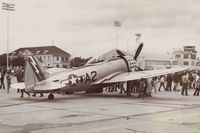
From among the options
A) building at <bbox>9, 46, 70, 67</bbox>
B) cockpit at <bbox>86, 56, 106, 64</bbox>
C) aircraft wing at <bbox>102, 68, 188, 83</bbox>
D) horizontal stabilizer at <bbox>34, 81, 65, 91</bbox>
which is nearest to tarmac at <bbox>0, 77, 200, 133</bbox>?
horizontal stabilizer at <bbox>34, 81, 65, 91</bbox>

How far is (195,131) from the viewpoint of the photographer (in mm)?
11062

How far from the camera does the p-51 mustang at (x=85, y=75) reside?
67.4 feet

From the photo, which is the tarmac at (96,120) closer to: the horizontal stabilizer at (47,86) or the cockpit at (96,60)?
the horizontal stabilizer at (47,86)

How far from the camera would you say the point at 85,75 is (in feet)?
75.6

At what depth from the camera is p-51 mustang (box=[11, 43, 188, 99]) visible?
20531mm

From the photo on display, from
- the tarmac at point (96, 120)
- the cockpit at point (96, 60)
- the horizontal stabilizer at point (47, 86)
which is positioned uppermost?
the cockpit at point (96, 60)

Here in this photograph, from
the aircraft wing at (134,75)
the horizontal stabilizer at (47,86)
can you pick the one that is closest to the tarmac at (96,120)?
the horizontal stabilizer at (47,86)

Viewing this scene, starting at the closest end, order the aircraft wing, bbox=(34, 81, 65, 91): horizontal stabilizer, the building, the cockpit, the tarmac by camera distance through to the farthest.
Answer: the tarmac
bbox=(34, 81, 65, 91): horizontal stabilizer
the aircraft wing
the cockpit
the building

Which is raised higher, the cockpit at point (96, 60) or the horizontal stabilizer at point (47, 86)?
the cockpit at point (96, 60)

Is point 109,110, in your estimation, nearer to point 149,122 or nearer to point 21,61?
point 149,122

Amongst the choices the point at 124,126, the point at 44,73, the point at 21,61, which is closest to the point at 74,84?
the point at 44,73

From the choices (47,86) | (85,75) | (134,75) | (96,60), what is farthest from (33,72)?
(134,75)

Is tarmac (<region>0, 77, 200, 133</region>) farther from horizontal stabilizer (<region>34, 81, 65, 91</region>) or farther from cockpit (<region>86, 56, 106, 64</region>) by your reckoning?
cockpit (<region>86, 56, 106, 64</region>)

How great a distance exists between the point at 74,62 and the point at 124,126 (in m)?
136
